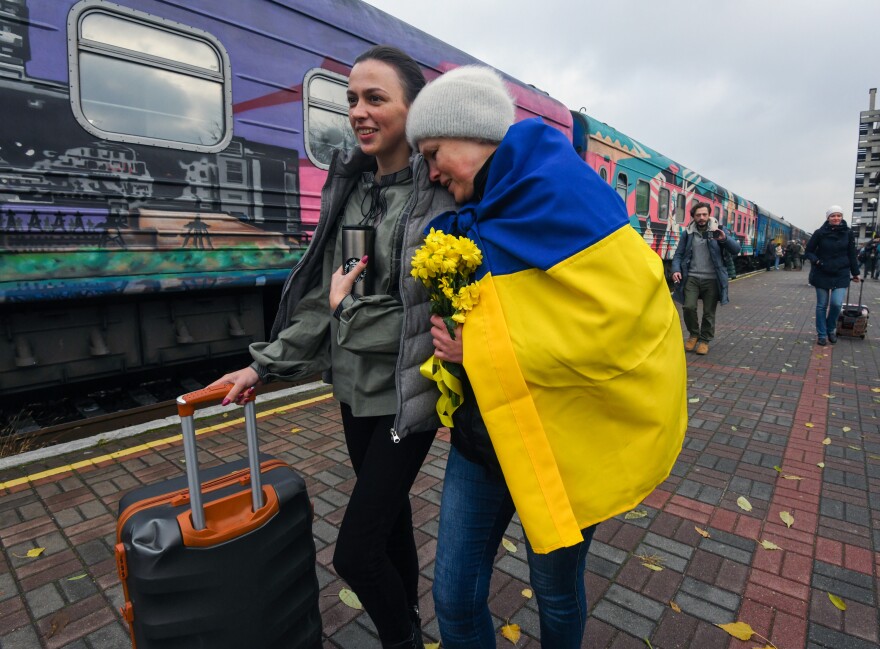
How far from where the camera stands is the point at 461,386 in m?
1.33

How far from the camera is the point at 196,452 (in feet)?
3.92

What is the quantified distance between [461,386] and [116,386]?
4.68 metres

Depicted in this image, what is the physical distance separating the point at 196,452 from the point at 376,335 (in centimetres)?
53

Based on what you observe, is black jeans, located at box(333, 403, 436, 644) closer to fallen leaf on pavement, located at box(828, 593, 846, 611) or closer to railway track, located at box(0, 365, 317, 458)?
fallen leaf on pavement, located at box(828, 593, 846, 611)

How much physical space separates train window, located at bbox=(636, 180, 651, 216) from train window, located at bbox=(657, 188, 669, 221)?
0.73 metres

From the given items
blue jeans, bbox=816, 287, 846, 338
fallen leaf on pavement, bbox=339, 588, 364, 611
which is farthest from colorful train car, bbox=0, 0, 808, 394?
blue jeans, bbox=816, 287, 846, 338

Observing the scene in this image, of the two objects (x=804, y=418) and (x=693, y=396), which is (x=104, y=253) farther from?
(x=804, y=418)

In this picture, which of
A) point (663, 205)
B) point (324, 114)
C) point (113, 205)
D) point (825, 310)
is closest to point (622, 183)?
point (663, 205)

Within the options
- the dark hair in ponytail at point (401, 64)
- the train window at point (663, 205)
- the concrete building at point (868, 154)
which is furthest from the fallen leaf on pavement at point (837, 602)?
the concrete building at point (868, 154)

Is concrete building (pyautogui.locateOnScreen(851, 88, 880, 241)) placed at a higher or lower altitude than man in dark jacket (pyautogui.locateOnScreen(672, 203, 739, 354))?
higher

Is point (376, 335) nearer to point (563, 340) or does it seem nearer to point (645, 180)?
point (563, 340)

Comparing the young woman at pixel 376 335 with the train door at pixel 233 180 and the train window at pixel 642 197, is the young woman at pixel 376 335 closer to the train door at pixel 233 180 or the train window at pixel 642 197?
the train door at pixel 233 180

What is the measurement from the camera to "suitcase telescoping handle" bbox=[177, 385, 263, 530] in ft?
4.02

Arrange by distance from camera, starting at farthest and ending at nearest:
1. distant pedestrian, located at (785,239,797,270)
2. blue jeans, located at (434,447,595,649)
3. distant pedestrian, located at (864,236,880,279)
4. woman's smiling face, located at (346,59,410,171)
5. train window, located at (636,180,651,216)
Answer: distant pedestrian, located at (785,239,797,270)
distant pedestrian, located at (864,236,880,279)
train window, located at (636,180,651,216)
woman's smiling face, located at (346,59,410,171)
blue jeans, located at (434,447,595,649)
